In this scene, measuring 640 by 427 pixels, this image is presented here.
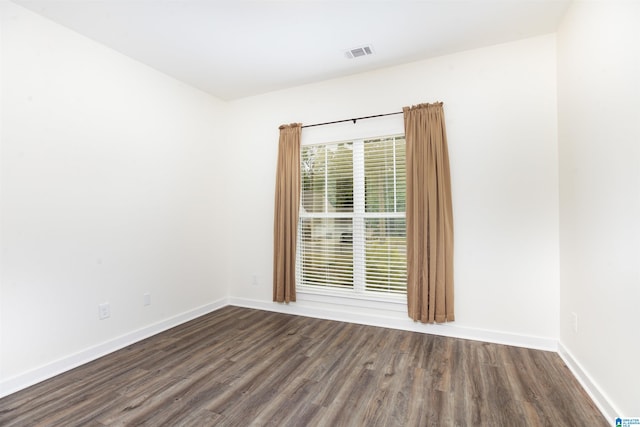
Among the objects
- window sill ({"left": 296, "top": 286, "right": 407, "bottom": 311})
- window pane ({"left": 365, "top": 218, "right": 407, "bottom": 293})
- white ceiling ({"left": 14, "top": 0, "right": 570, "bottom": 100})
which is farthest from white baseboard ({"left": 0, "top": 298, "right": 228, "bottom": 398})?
white ceiling ({"left": 14, "top": 0, "right": 570, "bottom": 100})

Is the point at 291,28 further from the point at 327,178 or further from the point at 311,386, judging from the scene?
the point at 311,386

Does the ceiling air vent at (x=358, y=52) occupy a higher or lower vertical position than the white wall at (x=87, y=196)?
higher

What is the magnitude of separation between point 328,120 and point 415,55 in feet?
3.78

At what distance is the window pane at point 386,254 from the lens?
10.8ft

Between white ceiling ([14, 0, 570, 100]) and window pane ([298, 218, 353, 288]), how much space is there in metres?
1.79

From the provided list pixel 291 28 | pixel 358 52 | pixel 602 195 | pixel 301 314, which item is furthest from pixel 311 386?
pixel 358 52

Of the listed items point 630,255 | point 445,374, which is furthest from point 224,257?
point 630,255

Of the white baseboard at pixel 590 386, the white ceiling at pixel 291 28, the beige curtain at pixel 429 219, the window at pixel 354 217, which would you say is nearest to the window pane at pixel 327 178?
the window at pixel 354 217

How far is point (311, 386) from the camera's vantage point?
219 centimetres

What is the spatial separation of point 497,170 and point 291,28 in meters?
2.30

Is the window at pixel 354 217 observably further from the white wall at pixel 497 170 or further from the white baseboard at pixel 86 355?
the white baseboard at pixel 86 355

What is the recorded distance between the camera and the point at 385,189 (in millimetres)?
3367

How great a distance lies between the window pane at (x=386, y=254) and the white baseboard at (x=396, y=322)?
290mm

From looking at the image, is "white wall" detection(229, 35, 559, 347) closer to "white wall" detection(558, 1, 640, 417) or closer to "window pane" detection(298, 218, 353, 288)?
"white wall" detection(558, 1, 640, 417)
